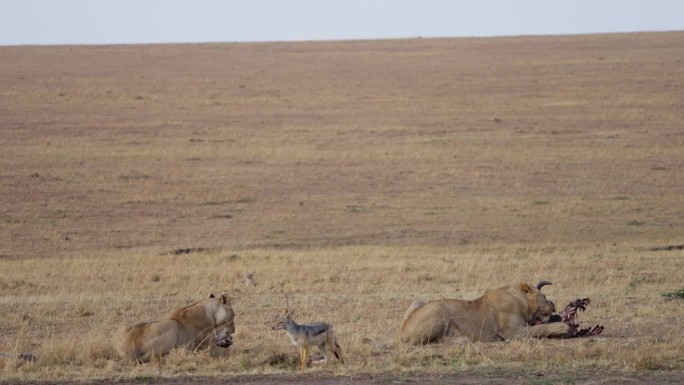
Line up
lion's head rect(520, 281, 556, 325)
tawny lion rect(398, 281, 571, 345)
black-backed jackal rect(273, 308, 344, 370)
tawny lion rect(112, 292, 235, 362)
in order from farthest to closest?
lion's head rect(520, 281, 556, 325) → tawny lion rect(398, 281, 571, 345) → tawny lion rect(112, 292, 235, 362) → black-backed jackal rect(273, 308, 344, 370)

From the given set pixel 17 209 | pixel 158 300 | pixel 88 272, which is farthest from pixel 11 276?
pixel 17 209

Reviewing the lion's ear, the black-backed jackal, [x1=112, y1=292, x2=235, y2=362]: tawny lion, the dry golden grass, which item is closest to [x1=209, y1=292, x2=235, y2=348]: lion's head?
[x1=112, y1=292, x2=235, y2=362]: tawny lion

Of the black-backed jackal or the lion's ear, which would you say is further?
the lion's ear

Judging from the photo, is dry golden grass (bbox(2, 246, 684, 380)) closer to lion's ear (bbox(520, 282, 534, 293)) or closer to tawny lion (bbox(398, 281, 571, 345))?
tawny lion (bbox(398, 281, 571, 345))

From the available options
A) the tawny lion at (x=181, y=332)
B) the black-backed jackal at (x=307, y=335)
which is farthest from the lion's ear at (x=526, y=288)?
the tawny lion at (x=181, y=332)

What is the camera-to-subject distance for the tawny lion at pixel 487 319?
428 inches

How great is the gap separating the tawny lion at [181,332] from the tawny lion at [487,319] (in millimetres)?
1735

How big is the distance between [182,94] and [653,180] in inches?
1030

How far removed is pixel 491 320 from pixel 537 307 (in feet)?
1.66

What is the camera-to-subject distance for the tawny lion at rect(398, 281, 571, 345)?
10.9 meters

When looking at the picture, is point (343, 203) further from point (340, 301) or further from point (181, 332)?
point (181, 332)

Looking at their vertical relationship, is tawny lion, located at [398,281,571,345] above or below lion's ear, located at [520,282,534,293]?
below

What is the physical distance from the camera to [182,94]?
5278 cm

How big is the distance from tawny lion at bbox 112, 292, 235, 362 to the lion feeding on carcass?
68.4 inches
